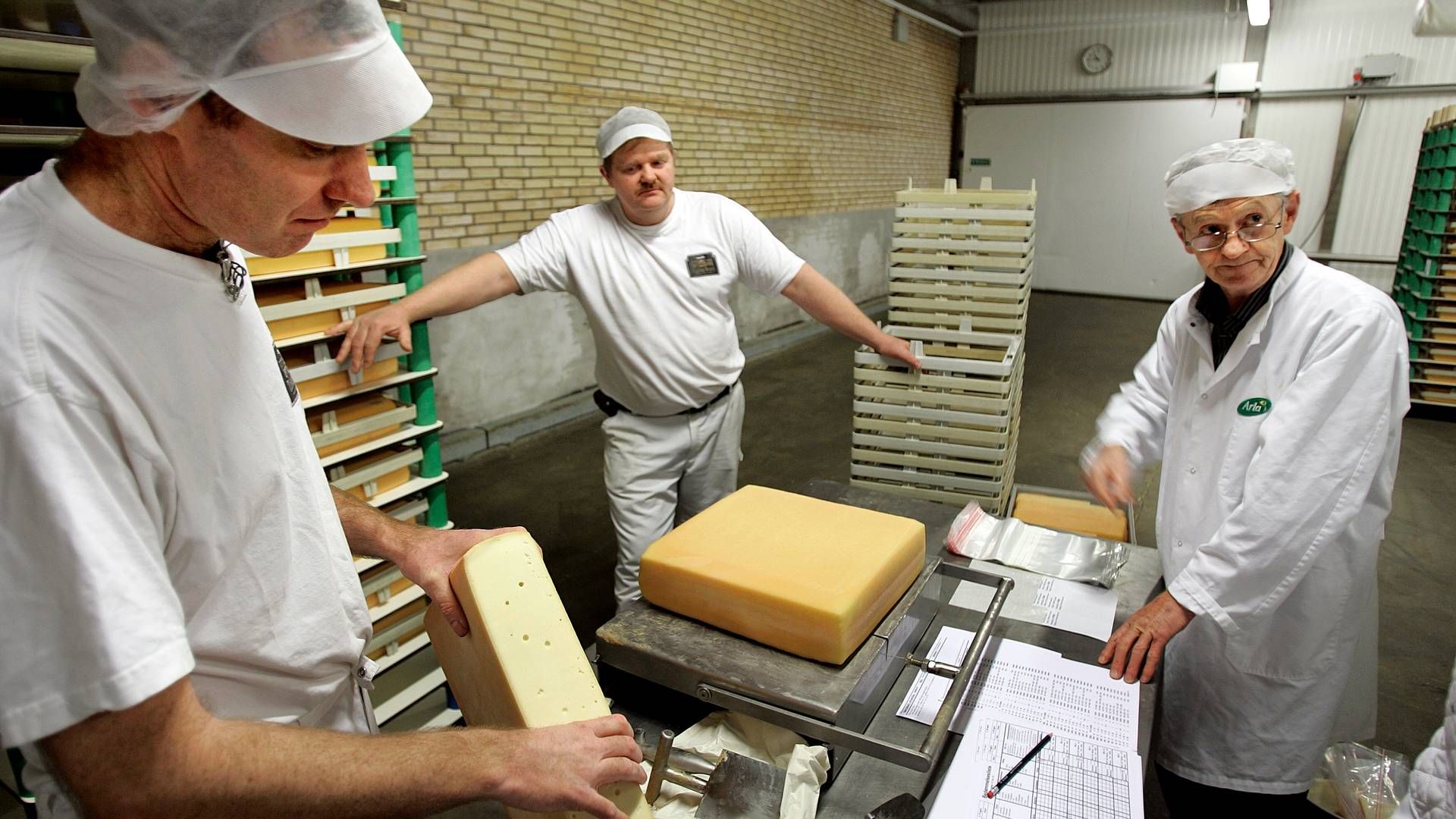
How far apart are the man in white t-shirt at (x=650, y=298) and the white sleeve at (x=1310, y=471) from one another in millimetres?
1489

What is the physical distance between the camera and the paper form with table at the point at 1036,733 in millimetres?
1267

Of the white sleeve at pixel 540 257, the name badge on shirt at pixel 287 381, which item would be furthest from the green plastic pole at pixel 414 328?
the name badge on shirt at pixel 287 381

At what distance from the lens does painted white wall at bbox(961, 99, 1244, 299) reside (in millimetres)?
11211

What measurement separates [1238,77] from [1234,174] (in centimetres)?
1098

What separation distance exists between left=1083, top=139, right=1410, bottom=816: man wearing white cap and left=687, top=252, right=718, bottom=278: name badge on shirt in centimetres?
145

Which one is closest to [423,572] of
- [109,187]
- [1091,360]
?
[109,187]

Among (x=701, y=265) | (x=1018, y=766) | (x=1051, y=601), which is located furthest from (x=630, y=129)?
(x=1018, y=766)

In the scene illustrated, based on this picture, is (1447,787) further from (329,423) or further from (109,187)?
(329,423)

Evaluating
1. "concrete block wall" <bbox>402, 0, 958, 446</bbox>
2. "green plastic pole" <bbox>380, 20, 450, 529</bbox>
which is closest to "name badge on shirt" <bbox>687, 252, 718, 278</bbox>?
"green plastic pole" <bbox>380, 20, 450, 529</bbox>

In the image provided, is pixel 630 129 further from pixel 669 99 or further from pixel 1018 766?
pixel 669 99

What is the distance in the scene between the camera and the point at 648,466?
2.93 metres

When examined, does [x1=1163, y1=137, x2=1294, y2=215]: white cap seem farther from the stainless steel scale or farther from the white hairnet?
the white hairnet

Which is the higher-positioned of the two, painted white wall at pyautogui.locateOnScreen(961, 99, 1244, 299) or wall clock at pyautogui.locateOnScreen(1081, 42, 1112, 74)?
wall clock at pyautogui.locateOnScreen(1081, 42, 1112, 74)

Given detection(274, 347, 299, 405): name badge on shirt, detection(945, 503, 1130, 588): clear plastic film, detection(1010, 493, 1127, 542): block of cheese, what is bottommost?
detection(1010, 493, 1127, 542): block of cheese
